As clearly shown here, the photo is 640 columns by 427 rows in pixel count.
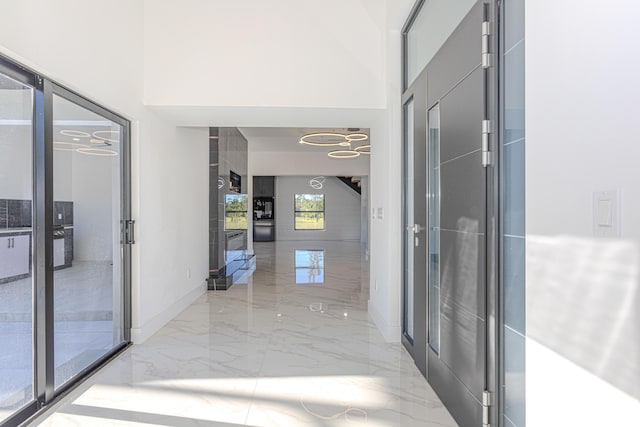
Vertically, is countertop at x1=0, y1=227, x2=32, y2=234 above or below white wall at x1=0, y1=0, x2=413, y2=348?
below

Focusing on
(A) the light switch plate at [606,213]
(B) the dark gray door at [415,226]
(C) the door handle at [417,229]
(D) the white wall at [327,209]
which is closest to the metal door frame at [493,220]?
(A) the light switch plate at [606,213]

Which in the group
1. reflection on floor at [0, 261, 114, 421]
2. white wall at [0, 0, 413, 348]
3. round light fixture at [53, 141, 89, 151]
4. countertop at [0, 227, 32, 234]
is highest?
white wall at [0, 0, 413, 348]

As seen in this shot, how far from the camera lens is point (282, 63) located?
4156 millimetres

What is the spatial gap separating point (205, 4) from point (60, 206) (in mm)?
2477

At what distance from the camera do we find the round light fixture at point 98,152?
10.5 feet

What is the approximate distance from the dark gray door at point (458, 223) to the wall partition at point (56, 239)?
255 centimetres

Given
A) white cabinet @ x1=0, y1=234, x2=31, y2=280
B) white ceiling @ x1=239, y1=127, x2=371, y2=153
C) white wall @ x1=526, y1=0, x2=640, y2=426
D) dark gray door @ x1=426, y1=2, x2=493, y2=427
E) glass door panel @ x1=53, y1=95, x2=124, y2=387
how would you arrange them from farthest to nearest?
white ceiling @ x1=239, y1=127, x2=371, y2=153
glass door panel @ x1=53, y1=95, x2=124, y2=387
white cabinet @ x1=0, y1=234, x2=31, y2=280
dark gray door @ x1=426, y1=2, x2=493, y2=427
white wall @ x1=526, y1=0, x2=640, y2=426

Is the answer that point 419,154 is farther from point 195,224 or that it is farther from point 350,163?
point 350,163

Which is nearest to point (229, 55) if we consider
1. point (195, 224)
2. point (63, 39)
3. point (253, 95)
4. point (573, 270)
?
point (253, 95)

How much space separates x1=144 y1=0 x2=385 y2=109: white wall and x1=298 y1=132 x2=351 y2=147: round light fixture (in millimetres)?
4668

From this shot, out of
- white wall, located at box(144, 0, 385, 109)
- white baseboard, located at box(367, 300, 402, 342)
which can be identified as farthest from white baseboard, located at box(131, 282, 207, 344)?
white baseboard, located at box(367, 300, 402, 342)

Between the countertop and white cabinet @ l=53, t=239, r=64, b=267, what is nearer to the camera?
the countertop

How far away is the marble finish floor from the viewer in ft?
8.45

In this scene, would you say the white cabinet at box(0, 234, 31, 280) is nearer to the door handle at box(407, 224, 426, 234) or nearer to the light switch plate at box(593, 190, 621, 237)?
the door handle at box(407, 224, 426, 234)
